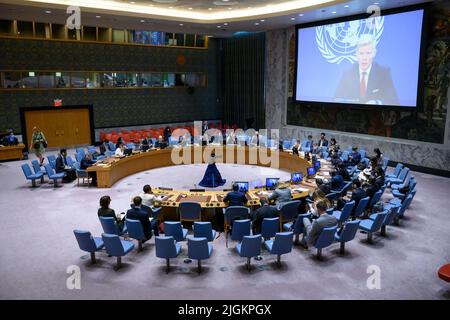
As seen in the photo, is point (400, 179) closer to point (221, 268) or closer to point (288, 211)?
point (288, 211)

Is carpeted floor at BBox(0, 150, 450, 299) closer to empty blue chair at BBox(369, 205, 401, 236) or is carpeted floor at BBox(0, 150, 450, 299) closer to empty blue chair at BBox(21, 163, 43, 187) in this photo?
empty blue chair at BBox(369, 205, 401, 236)

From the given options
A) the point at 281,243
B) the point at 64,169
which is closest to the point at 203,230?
the point at 281,243

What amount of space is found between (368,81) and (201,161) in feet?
23.9

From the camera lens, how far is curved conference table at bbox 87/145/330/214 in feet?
28.9

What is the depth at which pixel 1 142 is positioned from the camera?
16.2 m

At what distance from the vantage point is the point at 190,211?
8.27 meters

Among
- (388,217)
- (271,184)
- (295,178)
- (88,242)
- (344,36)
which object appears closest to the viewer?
(88,242)

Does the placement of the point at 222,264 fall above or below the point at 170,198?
below

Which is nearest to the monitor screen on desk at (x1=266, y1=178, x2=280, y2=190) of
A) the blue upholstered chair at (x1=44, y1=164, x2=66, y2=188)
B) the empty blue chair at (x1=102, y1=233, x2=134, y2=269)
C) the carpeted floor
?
the carpeted floor

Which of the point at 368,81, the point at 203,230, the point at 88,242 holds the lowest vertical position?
the point at 88,242

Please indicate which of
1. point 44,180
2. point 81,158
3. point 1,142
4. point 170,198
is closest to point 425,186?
point 170,198

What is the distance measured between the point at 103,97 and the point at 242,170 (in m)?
9.18

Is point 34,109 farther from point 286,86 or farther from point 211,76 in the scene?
point 286,86

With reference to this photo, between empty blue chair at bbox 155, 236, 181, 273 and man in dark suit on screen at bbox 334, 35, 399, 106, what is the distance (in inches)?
435
